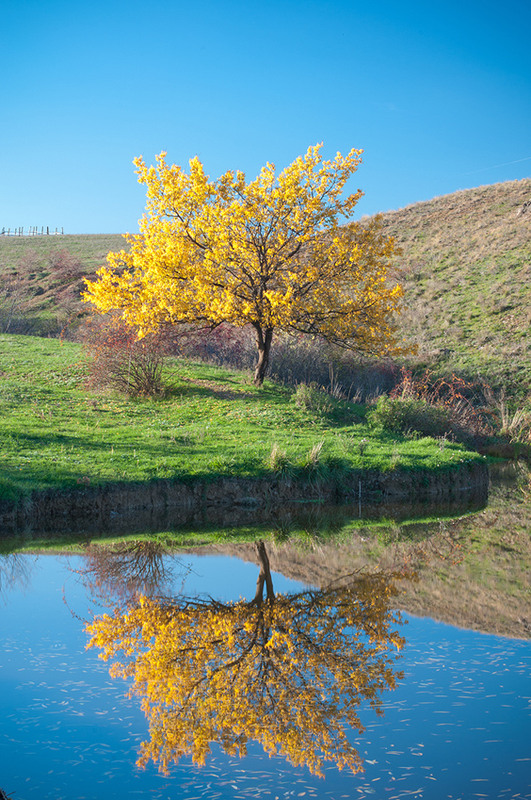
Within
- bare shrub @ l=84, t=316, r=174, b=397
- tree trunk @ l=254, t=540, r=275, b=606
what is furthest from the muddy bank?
bare shrub @ l=84, t=316, r=174, b=397

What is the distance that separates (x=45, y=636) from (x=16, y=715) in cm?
216

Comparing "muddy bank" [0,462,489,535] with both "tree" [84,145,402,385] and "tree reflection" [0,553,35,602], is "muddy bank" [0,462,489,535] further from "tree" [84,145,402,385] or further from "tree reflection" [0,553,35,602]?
"tree" [84,145,402,385]

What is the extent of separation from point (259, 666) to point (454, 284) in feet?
149

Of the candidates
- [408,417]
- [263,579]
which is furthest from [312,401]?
[263,579]

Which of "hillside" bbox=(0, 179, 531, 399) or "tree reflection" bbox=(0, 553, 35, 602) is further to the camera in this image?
"hillside" bbox=(0, 179, 531, 399)

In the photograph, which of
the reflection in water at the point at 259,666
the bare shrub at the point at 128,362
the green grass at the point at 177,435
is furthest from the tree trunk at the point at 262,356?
the reflection in water at the point at 259,666

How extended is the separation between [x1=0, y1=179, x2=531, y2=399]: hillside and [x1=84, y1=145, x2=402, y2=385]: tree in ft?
46.0

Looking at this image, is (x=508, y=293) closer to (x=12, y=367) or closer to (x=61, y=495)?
(x=12, y=367)

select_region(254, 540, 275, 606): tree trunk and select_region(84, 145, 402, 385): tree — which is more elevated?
select_region(84, 145, 402, 385): tree

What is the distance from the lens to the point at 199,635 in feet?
27.9

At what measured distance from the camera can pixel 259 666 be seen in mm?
7555

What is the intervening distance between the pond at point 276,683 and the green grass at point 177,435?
4.21 m

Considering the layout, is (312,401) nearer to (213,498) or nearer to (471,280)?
(213,498)

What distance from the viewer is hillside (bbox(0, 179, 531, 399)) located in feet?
130
